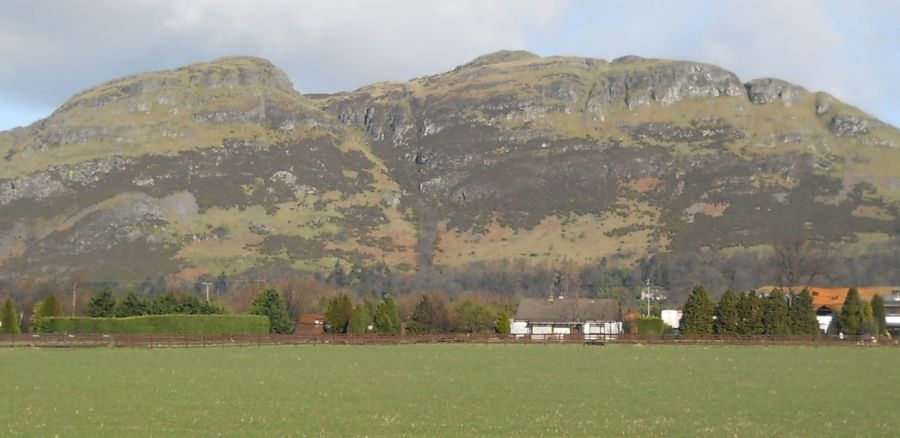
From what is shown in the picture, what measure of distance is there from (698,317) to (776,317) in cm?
653

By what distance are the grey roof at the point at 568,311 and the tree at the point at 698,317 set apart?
35682 millimetres

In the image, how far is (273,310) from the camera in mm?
108250

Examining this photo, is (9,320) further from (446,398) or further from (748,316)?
(446,398)

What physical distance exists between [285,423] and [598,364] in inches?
1133

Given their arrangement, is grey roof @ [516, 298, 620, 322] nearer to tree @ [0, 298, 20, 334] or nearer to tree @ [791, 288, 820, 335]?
tree @ [791, 288, 820, 335]

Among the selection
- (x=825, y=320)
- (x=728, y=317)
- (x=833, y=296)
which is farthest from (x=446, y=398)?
(x=833, y=296)

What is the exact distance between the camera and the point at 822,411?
29219 mm

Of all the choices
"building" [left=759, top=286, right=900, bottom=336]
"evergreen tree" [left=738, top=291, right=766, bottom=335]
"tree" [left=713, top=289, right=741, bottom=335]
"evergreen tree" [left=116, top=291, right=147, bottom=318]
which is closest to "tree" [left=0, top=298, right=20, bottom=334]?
"evergreen tree" [left=116, top=291, right=147, bottom=318]

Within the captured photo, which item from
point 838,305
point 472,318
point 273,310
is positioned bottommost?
point 472,318

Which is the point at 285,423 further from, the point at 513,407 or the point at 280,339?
the point at 280,339

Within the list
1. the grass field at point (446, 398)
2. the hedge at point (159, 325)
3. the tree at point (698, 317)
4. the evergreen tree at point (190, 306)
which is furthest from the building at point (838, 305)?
the grass field at point (446, 398)

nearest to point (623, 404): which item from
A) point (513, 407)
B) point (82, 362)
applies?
point (513, 407)

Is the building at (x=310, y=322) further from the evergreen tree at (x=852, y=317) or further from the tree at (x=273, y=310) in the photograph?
the evergreen tree at (x=852, y=317)

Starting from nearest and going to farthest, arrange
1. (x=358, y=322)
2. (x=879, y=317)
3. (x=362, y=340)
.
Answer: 1. (x=362, y=340)
2. (x=358, y=322)
3. (x=879, y=317)
